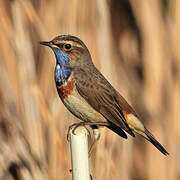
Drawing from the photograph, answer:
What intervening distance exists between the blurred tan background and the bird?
7.9 inches

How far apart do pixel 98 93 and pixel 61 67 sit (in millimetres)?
283

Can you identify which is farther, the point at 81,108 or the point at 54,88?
the point at 54,88

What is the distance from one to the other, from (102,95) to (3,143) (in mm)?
750

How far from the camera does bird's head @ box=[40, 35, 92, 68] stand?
3441mm

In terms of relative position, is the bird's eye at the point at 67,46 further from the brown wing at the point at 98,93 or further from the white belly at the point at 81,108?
the white belly at the point at 81,108

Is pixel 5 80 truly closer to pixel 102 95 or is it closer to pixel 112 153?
pixel 102 95

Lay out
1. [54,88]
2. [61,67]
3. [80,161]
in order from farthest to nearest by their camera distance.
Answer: [54,88]
[61,67]
[80,161]

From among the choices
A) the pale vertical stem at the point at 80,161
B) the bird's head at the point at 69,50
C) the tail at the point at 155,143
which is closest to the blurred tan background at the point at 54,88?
the bird's head at the point at 69,50

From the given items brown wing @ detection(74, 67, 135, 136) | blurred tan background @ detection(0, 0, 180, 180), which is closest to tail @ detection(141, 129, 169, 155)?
brown wing @ detection(74, 67, 135, 136)

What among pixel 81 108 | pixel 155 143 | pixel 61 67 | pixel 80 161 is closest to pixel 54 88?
pixel 61 67

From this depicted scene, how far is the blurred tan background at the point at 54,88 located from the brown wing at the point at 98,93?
224mm

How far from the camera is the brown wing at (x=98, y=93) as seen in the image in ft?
11.3

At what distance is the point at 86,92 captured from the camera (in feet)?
11.4

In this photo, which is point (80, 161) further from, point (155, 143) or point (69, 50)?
point (69, 50)
